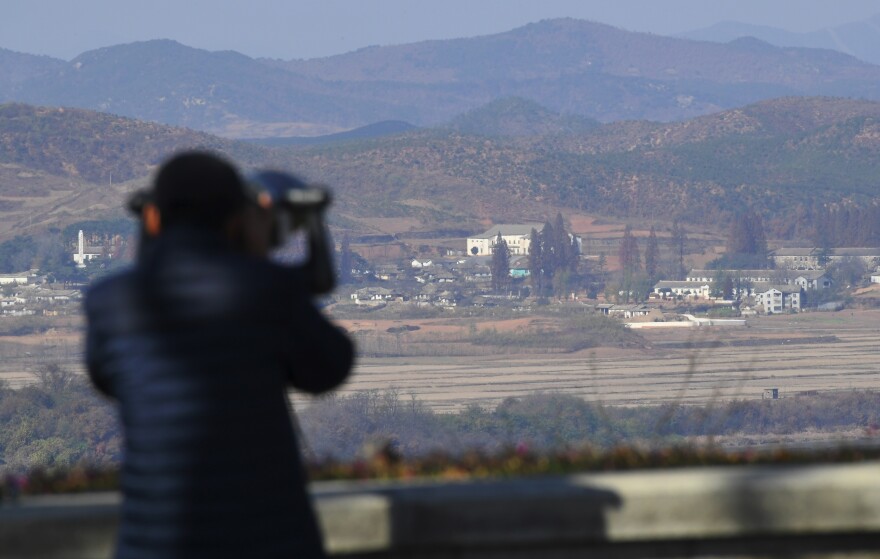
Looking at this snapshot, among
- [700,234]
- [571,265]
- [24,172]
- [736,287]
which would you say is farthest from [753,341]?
[24,172]

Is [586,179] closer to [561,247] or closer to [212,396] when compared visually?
[561,247]

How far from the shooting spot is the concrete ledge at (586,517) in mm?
3756

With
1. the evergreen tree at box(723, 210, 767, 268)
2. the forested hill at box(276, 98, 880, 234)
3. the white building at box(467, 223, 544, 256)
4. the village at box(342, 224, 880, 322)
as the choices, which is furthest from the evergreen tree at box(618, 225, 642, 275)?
the forested hill at box(276, 98, 880, 234)

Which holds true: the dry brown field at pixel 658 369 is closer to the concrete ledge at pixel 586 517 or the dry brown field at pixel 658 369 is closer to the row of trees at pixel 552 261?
the row of trees at pixel 552 261

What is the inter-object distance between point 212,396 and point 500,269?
141526 mm

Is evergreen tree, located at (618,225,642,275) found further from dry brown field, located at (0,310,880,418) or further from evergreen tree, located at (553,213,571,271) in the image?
dry brown field, located at (0,310,880,418)

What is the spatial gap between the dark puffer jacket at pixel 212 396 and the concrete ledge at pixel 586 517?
3.09 feet

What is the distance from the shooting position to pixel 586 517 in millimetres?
3799

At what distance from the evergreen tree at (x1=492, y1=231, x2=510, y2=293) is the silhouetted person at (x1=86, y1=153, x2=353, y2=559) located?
139407 millimetres

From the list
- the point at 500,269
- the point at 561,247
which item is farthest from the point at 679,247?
the point at 500,269

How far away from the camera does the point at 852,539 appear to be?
3904 millimetres

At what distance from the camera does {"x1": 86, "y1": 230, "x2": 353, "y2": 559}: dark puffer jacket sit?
8.91 ft

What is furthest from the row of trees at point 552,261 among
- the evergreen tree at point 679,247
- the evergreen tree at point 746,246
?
the evergreen tree at point 746,246

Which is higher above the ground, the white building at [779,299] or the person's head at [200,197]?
the person's head at [200,197]
